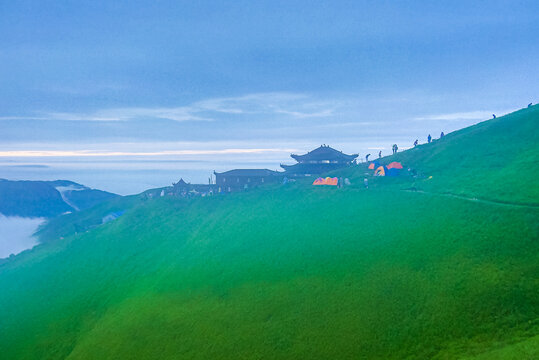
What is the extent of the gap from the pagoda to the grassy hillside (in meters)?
31.9

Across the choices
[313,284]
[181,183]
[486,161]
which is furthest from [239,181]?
[313,284]

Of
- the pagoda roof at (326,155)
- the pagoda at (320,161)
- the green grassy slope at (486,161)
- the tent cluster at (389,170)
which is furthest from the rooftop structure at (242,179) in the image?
the tent cluster at (389,170)

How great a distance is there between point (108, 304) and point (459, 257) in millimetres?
55387

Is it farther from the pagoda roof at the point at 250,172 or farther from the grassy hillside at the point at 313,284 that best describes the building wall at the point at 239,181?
the grassy hillside at the point at 313,284

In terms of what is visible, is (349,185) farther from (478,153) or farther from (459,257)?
(459,257)

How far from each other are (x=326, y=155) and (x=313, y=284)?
2943 inches

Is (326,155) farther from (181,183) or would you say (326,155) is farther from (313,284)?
(313,284)

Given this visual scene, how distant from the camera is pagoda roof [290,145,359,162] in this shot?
117188mm

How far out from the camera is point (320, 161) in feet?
390

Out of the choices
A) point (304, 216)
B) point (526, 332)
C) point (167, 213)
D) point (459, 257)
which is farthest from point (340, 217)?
point (167, 213)

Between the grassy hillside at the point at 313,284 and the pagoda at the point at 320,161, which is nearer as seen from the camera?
the grassy hillside at the point at 313,284

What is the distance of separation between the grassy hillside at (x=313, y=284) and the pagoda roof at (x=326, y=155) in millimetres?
31686

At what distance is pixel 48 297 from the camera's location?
224ft

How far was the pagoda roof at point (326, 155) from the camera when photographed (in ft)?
384
